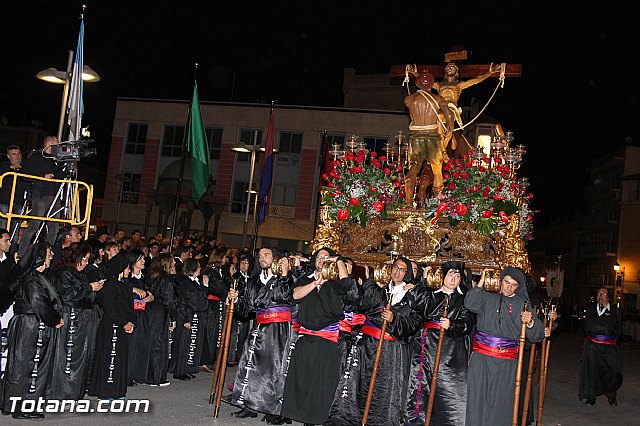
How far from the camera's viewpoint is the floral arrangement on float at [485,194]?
11086mm

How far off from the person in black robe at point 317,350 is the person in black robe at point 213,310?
4.57 meters

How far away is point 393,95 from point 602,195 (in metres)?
27.3

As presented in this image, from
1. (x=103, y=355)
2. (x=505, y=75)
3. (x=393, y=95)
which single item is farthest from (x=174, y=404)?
(x=393, y=95)

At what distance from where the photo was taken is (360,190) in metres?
11.9

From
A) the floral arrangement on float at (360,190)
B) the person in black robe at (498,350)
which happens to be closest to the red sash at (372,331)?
the person in black robe at (498,350)

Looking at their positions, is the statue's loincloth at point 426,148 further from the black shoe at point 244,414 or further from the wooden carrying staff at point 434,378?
the black shoe at point 244,414

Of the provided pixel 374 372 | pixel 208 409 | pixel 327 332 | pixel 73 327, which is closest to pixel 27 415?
pixel 73 327

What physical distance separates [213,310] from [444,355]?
5.77m

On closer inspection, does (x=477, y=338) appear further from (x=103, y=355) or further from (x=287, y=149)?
(x=287, y=149)

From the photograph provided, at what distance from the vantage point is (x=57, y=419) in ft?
25.7

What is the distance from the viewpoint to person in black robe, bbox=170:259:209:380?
11727 mm

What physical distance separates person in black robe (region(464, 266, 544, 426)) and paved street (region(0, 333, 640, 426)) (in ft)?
8.86

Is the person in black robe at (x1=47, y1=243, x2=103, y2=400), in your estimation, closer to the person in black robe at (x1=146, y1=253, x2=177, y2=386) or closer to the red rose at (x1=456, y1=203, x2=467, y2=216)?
the person in black robe at (x1=146, y1=253, x2=177, y2=386)

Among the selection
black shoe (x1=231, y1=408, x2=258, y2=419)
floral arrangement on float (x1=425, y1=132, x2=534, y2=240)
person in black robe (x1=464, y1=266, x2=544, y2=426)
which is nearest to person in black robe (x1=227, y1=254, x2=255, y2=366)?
floral arrangement on float (x1=425, y1=132, x2=534, y2=240)
